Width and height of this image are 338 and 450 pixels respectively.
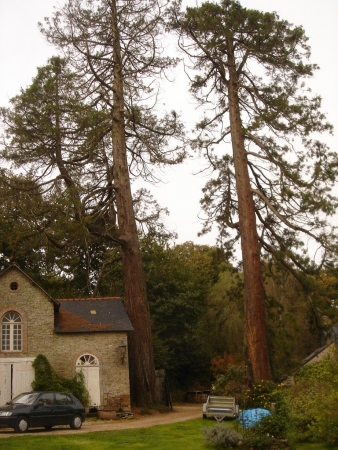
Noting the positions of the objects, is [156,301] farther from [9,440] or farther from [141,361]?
[9,440]

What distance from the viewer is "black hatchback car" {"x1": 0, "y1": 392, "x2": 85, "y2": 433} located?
63.1ft

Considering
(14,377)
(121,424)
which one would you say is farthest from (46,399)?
(14,377)

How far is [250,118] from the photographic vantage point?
2653cm

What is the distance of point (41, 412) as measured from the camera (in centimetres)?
1981

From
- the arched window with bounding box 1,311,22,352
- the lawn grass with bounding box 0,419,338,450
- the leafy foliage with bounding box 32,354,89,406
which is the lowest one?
the lawn grass with bounding box 0,419,338,450

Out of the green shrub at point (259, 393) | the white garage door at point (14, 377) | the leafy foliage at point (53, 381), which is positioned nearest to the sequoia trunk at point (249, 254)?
the green shrub at point (259, 393)

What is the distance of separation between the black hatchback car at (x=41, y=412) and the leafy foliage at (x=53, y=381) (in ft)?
13.7

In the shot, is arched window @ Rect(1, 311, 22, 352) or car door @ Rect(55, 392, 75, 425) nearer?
car door @ Rect(55, 392, 75, 425)

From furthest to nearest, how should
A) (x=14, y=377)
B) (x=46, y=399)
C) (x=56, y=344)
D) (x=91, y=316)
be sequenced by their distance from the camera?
(x=91, y=316) < (x=56, y=344) < (x=14, y=377) < (x=46, y=399)

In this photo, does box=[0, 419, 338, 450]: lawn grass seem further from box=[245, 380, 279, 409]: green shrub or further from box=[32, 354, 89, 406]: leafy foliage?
box=[32, 354, 89, 406]: leafy foliage

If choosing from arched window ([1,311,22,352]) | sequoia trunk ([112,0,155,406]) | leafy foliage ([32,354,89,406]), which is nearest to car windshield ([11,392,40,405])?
leafy foliage ([32,354,89,406])

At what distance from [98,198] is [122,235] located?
6.58ft

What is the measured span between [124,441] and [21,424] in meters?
4.29

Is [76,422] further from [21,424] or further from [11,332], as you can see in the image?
[11,332]
